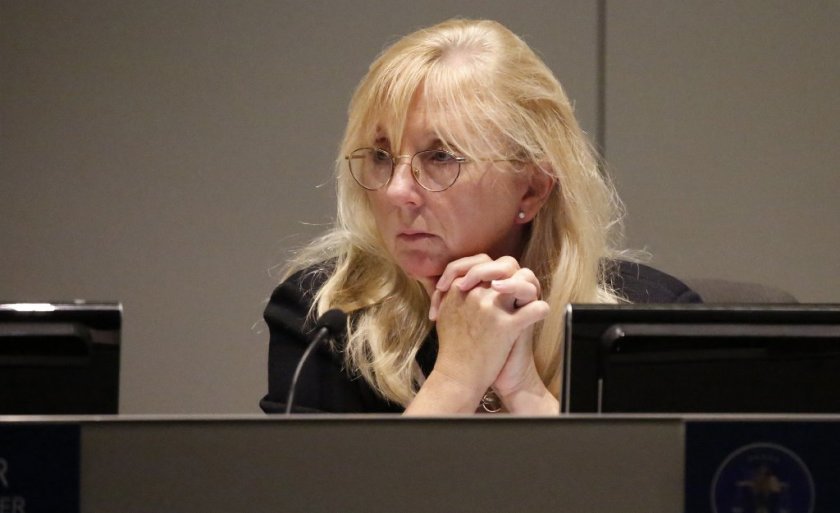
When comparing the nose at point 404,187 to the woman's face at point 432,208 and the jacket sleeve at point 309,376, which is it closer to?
the woman's face at point 432,208

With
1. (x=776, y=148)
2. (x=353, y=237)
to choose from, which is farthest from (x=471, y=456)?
(x=776, y=148)

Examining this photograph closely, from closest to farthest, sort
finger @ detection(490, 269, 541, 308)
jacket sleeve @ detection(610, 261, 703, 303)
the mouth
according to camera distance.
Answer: finger @ detection(490, 269, 541, 308) < the mouth < jacket sleeve @ detection(610, 261, 703, 303)

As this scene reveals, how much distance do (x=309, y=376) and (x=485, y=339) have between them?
33cm

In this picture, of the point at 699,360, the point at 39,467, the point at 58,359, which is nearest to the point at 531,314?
the point at 699,360

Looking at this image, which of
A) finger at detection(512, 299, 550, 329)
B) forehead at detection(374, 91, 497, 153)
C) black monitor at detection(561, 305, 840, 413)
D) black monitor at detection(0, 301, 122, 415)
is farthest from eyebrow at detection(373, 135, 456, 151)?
black monitor at detection(0, 301, 122, 415)

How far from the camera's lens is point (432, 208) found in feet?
5.53

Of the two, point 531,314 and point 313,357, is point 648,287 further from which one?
point 313,357

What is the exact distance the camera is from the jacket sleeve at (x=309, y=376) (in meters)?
1.76

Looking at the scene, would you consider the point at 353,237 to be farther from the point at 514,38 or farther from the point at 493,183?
the point at 514,38

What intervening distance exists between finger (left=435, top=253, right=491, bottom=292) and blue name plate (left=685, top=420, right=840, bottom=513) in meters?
0.89

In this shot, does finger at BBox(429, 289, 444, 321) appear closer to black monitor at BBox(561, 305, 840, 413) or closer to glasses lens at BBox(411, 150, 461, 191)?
glasses lens at BBox(411, 150, 461, 191)

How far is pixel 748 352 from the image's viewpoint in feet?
3.40

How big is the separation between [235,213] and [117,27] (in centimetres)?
60

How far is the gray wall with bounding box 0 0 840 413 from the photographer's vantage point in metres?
2.99
